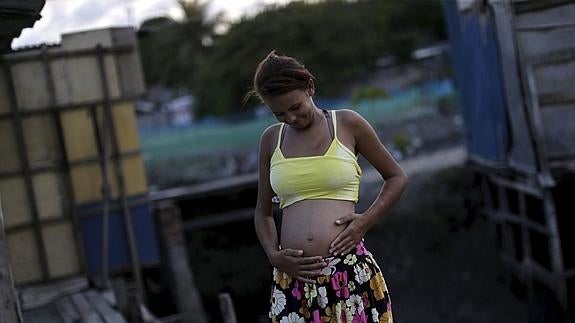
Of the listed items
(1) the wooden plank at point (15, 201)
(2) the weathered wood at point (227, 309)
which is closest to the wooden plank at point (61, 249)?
(1) the wooden plank at point (15, 201)

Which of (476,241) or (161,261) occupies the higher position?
(161,261)

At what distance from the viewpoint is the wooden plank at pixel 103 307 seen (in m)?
6.27

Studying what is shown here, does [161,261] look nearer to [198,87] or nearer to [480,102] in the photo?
[480,102]

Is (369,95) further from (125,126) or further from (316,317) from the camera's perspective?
(316,317)

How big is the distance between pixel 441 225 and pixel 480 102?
351 centimetres

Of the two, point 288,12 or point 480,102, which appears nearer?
point 480,102

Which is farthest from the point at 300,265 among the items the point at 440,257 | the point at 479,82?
the point at 440,257

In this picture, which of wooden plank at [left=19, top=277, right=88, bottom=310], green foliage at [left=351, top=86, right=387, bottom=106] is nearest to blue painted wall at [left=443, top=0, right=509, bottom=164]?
wooden plank at [left=19, top=277, right=88, bottom=310]

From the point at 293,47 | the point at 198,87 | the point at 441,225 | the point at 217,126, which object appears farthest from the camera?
the point at 198,87

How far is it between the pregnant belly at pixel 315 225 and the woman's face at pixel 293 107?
295mm

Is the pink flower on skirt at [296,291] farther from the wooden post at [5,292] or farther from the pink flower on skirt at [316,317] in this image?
the wooden post at [5,292]

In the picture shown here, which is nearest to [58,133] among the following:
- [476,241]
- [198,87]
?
[476,241]

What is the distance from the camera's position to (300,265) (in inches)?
114

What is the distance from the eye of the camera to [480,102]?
35.0 ft
